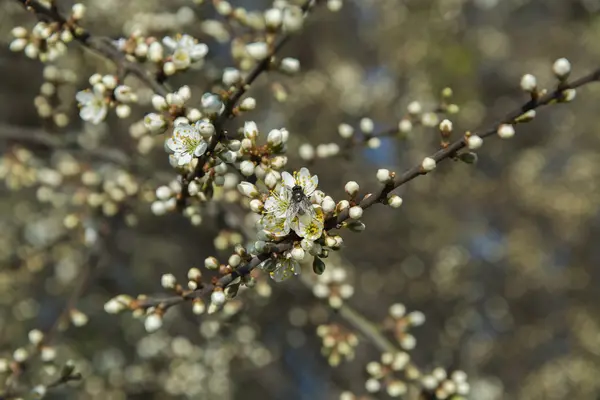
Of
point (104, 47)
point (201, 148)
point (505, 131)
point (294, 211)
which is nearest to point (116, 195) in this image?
point (104, 47)

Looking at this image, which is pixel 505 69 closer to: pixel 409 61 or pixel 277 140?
pixel 409 61

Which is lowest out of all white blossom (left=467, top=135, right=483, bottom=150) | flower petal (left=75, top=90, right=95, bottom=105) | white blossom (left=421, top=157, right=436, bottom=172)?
flower petal (left=75, top=90, right=95, bottom=105)

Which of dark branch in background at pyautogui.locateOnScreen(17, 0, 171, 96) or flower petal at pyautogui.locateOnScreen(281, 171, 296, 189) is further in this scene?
dark branch in background at pyautogui.locateOnScreen(17, 0, 171, 96)

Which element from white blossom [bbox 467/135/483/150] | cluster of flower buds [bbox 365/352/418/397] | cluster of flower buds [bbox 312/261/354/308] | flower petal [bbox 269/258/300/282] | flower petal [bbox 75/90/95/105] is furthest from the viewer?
cluster of flower buds [bbox 312/261/354/308]

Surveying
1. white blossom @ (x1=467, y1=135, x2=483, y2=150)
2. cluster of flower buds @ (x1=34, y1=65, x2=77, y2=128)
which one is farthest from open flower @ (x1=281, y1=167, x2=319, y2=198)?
cluster of flower buds @ (x1=34, y1=65, x2=77, y2=128)

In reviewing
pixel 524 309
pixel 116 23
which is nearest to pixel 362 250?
pixel 524 309

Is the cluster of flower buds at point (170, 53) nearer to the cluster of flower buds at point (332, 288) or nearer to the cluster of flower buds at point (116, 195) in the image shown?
the cluster of flower buds at point (116, 195)

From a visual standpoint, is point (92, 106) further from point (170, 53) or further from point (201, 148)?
point (201, 148)

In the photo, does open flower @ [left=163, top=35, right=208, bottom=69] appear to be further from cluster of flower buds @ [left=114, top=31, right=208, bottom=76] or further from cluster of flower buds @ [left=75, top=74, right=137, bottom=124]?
cluster of flower buds @ [left=75, top=74, right=137, bottom=124]
